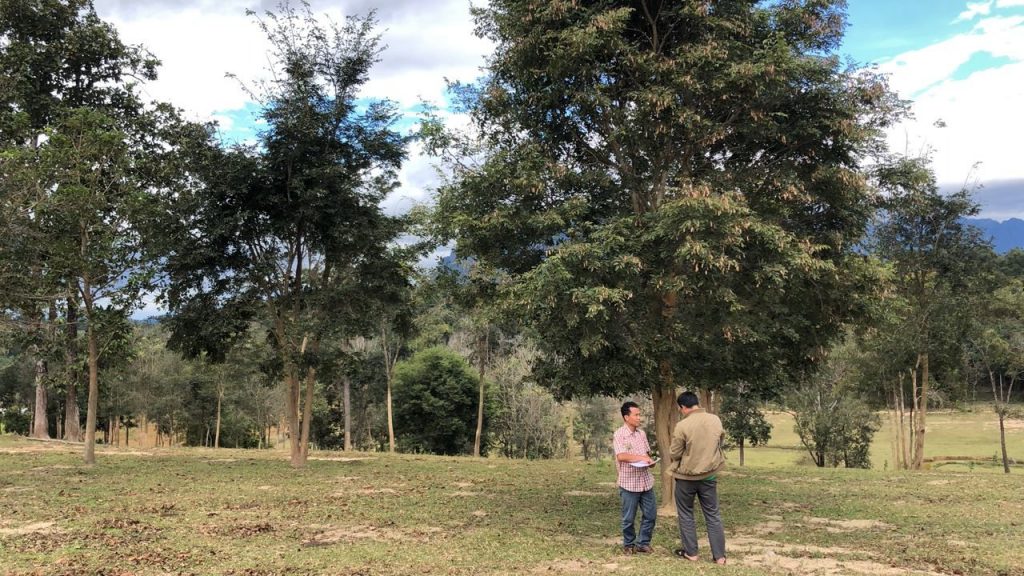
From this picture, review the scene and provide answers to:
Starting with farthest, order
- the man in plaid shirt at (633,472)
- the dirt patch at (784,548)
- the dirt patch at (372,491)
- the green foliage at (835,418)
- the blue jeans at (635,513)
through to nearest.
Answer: the green foliage at (835,418) → the dirt patch at (372,491) → the dirt patch at (784,548) → the blue jeans at (635,513) → the man in plaid shirt at (633,472)

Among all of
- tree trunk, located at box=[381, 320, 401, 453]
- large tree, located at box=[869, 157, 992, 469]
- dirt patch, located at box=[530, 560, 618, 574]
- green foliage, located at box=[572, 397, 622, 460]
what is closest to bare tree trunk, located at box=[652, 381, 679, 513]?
dirt patch, located at box=[530, 560, 618, 574]

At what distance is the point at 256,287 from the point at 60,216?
16.3ft

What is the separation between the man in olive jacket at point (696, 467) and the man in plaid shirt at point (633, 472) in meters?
0.36

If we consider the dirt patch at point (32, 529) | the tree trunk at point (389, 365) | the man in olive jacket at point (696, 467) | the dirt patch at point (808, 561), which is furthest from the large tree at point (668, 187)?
the tree trunk at point (389, 365)

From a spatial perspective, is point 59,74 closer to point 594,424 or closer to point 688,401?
point 688,401

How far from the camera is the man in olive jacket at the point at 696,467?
730 centimetres

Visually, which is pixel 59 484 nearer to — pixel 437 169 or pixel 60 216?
pixel 60 216

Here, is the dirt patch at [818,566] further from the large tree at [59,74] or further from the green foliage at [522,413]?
the green foliage at [522,413]

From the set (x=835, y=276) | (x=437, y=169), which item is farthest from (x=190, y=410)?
(x=835, y=276)

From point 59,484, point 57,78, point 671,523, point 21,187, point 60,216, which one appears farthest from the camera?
point 57,78

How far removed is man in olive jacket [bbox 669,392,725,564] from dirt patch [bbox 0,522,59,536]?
841 cm

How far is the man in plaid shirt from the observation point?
771cm

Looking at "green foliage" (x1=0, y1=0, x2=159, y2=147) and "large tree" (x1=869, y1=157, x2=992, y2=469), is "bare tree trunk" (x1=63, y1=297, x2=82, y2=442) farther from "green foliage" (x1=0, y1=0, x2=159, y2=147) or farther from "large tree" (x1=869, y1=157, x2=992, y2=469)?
"large tree" (x1=869, y1=157, x2=992, y2=469)

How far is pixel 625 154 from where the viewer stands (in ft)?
36.0
